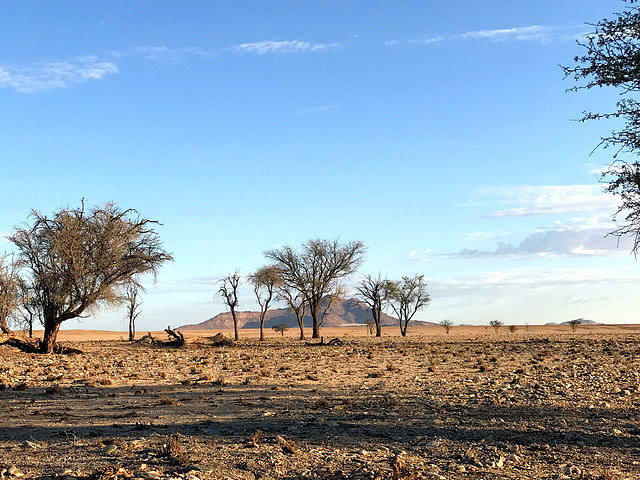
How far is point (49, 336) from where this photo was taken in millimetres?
33062

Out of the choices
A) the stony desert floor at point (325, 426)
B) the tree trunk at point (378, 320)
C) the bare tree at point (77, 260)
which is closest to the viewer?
the stony desert floor at point (325, 426)

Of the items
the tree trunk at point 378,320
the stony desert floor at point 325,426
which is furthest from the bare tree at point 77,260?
the tree trunk at point 378,320

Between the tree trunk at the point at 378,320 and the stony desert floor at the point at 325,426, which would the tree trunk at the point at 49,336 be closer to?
the stony desert floor at the point at 325,426

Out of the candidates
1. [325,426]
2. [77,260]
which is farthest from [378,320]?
[325,426]

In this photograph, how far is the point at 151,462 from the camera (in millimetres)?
8039

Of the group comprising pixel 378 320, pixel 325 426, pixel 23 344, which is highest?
pixel 378 320

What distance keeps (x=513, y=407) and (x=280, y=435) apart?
5.60 meters

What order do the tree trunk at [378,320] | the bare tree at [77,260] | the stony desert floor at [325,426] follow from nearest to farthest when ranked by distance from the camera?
the stony desert floor at [325,426], the bare tree at [77,260], the tree trunk at [378,320]

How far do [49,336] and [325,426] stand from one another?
27359 millimetres

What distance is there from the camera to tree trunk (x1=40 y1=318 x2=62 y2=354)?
33025 millimetres

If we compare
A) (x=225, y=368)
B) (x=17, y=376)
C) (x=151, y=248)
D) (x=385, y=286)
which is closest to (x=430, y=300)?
(x=385, y=286)

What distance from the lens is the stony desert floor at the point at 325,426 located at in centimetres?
793

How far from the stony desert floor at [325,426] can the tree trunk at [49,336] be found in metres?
14.5

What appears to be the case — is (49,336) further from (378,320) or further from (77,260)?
(378,320)
